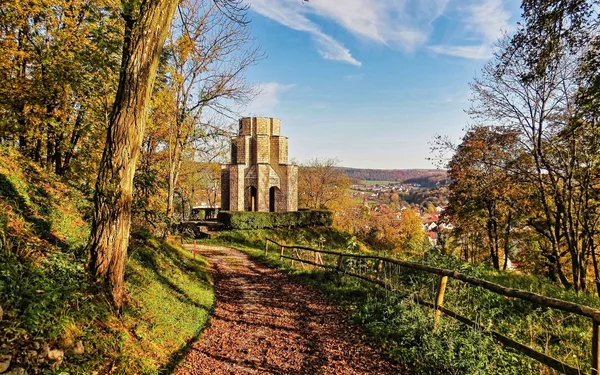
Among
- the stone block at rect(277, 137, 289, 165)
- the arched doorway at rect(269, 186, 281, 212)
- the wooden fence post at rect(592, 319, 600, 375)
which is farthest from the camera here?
the stone block at rect(277, 137, 289, 165)

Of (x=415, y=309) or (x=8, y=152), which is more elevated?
(x=8, y=152)

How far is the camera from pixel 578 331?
535 cm

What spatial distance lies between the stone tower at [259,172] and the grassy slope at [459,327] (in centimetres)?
2114

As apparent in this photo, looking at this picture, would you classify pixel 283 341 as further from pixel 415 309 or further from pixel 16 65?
pixel 16 65

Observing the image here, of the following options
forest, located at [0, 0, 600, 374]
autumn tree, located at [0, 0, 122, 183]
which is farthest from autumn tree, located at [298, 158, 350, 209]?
autumn tree, located at [0, 0, 122, 183]

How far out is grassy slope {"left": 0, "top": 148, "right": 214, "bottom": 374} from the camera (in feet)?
9.71

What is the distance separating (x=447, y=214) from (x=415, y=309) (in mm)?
17719

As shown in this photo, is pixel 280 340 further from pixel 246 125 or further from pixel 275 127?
pixel 275 127

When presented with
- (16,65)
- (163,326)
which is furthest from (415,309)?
(16,65)

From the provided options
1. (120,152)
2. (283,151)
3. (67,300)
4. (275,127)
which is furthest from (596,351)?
(275,127)

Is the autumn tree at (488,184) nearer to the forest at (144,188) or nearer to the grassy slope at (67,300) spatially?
the forest at (144,188)

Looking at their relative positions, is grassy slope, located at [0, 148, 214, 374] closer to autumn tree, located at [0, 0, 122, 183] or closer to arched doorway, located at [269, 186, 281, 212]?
autumn tree, located at [0, 0, 122, 183]

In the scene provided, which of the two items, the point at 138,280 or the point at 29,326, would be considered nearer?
the point at 29,326

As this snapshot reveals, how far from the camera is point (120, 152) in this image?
4250 mm
